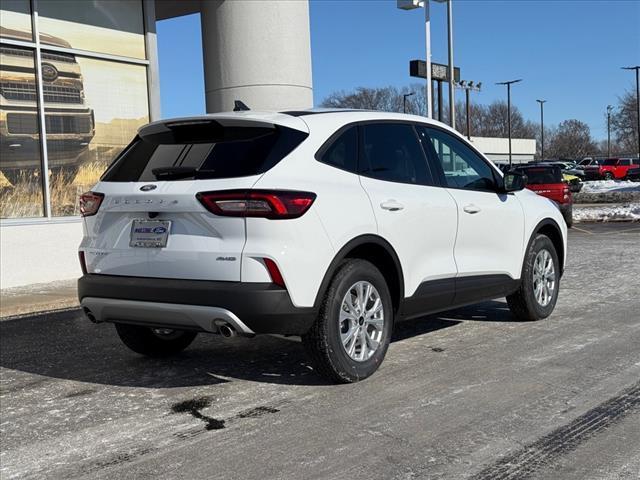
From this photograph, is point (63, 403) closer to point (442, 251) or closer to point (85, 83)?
point (442, 251)

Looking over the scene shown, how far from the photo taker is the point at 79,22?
40.0 feet

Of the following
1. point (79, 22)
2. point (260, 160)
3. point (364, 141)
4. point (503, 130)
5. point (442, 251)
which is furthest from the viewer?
point (503, 130)

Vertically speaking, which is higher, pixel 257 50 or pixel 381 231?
pixel 257 50

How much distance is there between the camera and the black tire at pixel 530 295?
6.77m

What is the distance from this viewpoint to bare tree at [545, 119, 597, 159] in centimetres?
11338

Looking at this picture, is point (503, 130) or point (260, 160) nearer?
point (260, 160)

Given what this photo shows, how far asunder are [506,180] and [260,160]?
2881mm

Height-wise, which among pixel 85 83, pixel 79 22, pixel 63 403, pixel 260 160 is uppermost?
pixel 79 22

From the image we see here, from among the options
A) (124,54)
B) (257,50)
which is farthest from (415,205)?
(124,54)

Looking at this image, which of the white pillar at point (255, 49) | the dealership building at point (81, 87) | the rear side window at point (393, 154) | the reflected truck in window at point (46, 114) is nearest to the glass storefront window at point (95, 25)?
the dealership building at point (81, 87)

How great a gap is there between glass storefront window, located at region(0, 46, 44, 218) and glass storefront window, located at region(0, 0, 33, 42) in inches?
8.0

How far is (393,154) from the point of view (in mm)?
5480

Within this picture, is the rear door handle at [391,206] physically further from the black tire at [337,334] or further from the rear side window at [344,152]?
the black tire at [337,334]

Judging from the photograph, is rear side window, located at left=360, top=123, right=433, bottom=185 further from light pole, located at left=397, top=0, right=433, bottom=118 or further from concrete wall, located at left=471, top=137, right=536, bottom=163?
concrete wall, located at left=471, top=137, right=536, bottom=163
